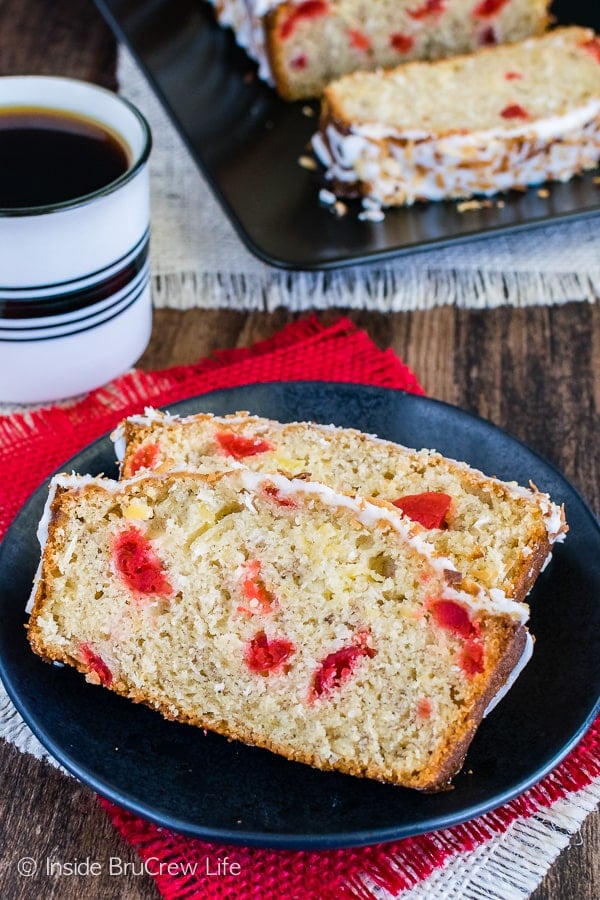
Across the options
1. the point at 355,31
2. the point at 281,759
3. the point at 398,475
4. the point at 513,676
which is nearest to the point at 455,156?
the point at 355,31

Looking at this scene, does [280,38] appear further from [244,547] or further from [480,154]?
[244,547]

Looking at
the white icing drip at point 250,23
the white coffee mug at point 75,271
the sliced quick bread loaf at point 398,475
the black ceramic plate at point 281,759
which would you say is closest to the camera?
the black ceramic plate at point 281,759

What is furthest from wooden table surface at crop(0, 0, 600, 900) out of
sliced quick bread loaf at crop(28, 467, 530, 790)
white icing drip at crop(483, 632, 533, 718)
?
sliced quick bread loaf at crop(28, 467, 530, 790)

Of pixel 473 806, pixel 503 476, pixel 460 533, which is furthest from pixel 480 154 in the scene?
pixel 473 806

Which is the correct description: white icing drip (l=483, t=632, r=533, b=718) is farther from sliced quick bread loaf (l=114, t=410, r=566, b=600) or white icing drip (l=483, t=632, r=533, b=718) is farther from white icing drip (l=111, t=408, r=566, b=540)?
white icing drip (l=111, t=408, r=566, b=540)

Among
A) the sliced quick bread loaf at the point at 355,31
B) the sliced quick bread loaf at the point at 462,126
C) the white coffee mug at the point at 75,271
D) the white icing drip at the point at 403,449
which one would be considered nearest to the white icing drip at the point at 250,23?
the sliced quick bread loaf at the point at 355,31

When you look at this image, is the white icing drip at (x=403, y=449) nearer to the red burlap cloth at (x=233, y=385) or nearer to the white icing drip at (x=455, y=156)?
the red burlap cloth at (x=233, y=385)

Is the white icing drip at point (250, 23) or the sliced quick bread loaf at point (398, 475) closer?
the sliced quick bread loaf at point (398, 475)

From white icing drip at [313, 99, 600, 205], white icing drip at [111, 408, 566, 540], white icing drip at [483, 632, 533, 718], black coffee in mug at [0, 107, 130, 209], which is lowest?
white icing drip at [313, 99, 600, 205]
